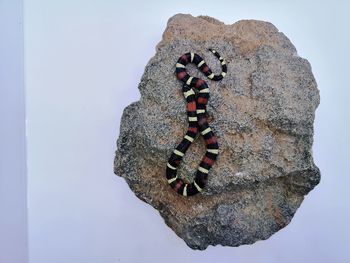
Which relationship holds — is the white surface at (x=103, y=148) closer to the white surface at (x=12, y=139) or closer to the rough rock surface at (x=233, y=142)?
the white surface at (x=12, y=139)

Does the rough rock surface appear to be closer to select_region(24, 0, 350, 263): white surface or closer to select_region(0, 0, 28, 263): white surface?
select_region(24, 0, 350, 263): white surface

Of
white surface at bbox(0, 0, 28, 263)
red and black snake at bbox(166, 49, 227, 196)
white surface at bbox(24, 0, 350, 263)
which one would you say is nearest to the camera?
red and black snake at bbox(166, 49, 227, 196)

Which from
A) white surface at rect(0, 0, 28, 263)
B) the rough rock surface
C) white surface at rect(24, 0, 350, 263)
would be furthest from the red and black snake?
white surface at rect(0, 0, 28, 263)

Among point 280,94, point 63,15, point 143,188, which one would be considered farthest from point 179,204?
point 63,15

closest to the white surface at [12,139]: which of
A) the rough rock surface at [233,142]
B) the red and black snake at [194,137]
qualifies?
the rough rock surface at [233,142]

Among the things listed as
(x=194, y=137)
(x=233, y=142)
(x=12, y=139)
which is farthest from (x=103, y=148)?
(x=233, y=142)

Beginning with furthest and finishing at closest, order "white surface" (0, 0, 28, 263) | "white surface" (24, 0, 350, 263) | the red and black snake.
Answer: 1. "white surface" (24, 0, 350, 263)
2. "white surface" (0, 0, 28, 263)
3. the red and black snake
